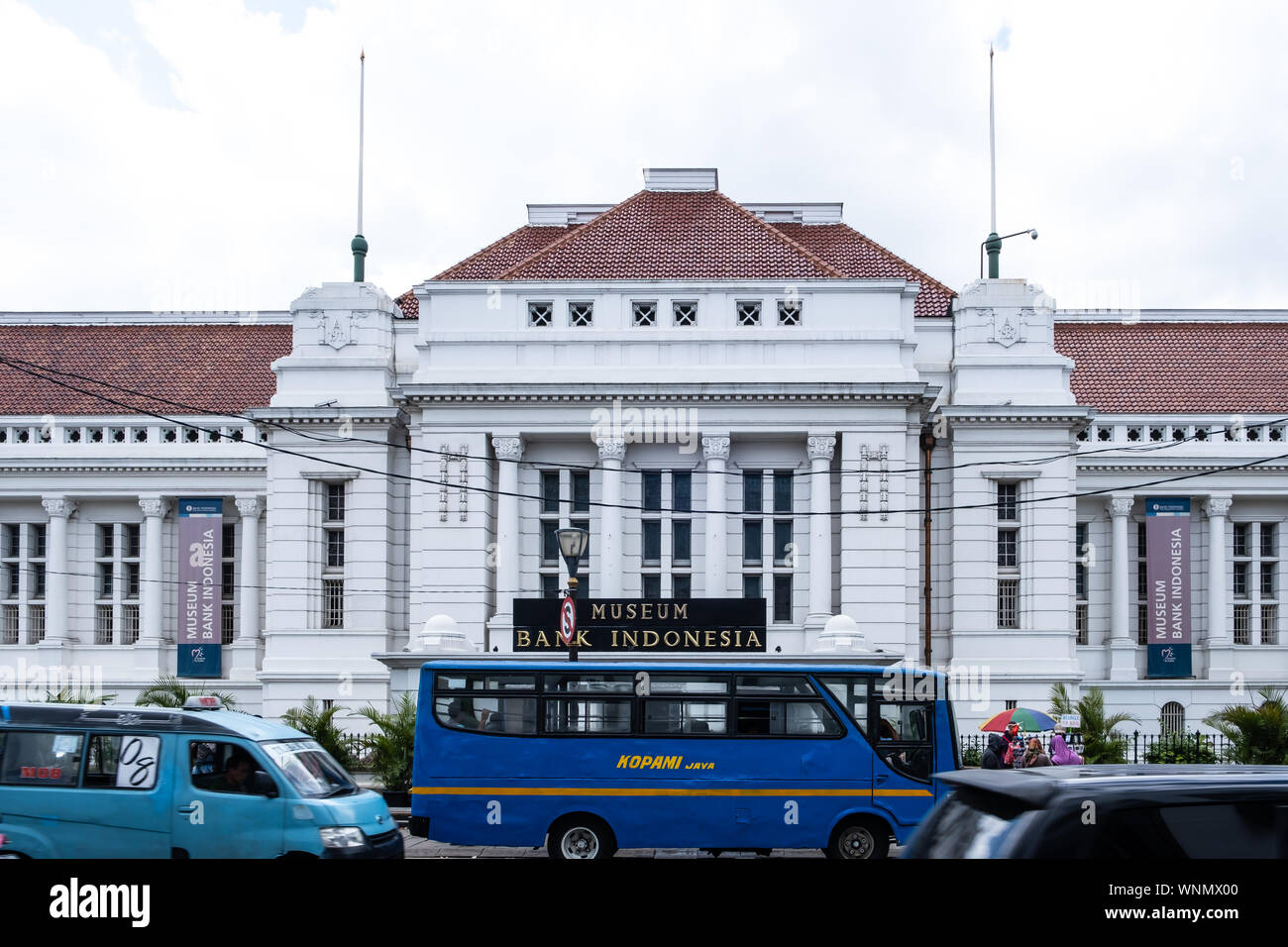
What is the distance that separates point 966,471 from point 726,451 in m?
7.25

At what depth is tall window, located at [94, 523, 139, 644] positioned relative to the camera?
44.4 metres

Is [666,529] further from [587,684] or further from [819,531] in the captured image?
[587,684]

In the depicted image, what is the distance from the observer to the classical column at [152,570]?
4356 centimetres

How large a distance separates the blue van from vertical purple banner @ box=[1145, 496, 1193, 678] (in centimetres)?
3367

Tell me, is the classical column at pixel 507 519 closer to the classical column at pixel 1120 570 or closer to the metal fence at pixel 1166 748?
the metal fence at pixel 1166 748

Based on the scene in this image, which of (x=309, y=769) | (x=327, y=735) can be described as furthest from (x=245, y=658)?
(x=309, y=769)

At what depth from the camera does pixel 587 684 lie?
18953 millimetres

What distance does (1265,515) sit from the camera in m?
Answer: 43.8

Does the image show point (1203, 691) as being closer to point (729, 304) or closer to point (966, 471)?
point (966, 471)

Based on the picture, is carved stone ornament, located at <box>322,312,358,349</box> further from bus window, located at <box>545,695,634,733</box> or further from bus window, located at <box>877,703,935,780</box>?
bus window, located at <box>877,703,935,780</box>

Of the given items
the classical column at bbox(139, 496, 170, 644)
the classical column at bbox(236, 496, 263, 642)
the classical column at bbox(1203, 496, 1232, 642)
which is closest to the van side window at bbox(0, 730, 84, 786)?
the classical column at bbox(236, 496, 263, 642)

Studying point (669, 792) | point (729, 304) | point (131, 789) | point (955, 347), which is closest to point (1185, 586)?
point (955, 347)

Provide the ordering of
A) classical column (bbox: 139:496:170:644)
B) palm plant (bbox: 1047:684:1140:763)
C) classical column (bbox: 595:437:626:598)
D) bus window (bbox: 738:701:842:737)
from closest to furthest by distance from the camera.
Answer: bus window (bbox: 738:701:842:737)
palm plant (bbox: 1047:684:1140:763)
classical column (bbox: 595:437:626:598)
classical column (bbox: 139:496:170:644)

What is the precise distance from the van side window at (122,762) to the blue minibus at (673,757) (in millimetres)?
5623
